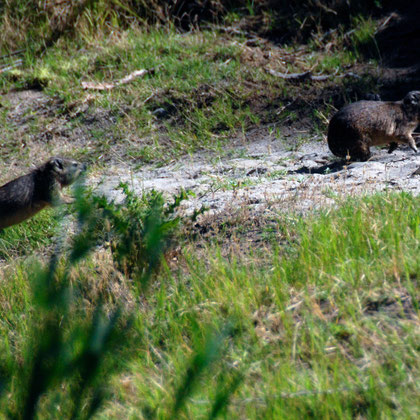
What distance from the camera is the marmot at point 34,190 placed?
6133mm

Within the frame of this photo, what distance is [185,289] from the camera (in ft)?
12.2

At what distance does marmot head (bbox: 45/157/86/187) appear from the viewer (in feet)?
21.0

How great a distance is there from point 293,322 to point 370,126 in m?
3.65

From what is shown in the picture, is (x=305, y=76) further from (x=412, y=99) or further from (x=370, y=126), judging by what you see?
(x=370, y=126)

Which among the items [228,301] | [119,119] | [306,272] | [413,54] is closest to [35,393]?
[228,301]

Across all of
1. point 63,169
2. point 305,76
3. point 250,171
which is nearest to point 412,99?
point 250,171

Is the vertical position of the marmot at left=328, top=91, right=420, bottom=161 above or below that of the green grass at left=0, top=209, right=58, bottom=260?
above

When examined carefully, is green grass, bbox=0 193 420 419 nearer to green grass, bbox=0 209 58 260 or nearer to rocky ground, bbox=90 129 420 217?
rocky ground, bbox=90 129 420 217

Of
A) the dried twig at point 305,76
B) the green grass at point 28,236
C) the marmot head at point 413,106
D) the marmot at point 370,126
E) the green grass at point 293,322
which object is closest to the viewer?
the green grass at point 293,322

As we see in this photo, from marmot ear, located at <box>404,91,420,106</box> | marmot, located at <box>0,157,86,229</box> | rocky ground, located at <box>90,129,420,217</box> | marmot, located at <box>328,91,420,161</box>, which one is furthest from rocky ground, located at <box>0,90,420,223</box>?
marmot ear, located at <box>404,91,420,106</box>

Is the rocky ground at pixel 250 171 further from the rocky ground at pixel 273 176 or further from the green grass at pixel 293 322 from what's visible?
the green grass at pixel 293 322

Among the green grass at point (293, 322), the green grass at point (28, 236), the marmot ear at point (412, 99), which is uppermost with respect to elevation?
the green grass at point (293, 322)

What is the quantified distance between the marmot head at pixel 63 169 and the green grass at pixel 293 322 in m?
2.33

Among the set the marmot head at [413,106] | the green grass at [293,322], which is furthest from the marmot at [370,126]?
the green grass at [293,322]
